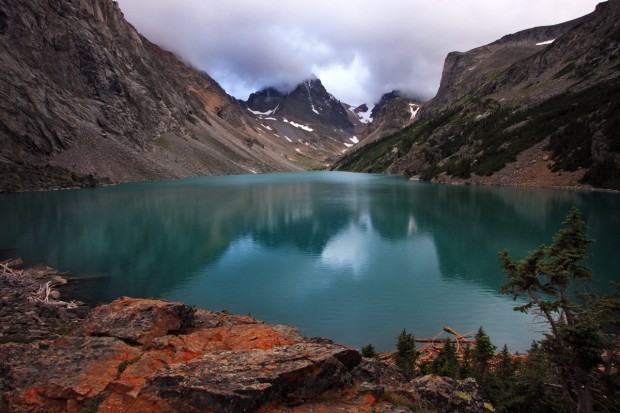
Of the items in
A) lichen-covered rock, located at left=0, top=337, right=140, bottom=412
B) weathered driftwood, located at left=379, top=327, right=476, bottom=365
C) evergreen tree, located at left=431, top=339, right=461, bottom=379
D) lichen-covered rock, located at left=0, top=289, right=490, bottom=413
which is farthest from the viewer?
weathered driftwood, located at left=379, top=327, right=476, bottom=365

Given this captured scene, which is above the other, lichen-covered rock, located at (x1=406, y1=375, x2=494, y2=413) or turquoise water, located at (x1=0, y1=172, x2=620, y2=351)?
lichen-covered rock, located at (x1=406, y1=375, x2=494, y2=413)

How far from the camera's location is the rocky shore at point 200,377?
755 centimetres

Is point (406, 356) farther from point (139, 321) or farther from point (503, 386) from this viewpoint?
point (139, 321)

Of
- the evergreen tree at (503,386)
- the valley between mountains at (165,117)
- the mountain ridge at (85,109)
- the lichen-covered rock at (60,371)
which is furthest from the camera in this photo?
the mountain ridge at (85,109)

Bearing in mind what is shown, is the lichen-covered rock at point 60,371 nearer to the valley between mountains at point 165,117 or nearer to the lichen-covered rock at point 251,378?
the lichen-covered rock at point 251,378

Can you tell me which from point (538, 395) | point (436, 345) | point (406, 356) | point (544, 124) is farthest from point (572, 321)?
point (544, 124)

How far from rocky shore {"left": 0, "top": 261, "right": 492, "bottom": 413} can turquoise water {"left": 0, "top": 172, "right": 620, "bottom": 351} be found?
7430 millimetres

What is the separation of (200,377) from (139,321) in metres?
4.98

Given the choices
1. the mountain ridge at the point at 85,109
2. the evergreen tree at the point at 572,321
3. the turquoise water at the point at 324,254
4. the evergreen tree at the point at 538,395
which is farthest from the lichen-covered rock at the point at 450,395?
the mountain ridge at the point at 85,109

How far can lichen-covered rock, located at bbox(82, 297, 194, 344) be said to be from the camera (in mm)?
11414

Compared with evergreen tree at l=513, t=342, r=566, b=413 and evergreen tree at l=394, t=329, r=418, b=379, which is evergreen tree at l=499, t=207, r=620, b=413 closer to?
evergreen tree at l=513, t=342, r=566, b=413

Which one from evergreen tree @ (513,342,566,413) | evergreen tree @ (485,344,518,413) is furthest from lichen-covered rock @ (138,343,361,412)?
evergreen tree @ (513,342,566,413)

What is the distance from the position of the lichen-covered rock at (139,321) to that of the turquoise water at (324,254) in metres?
6.89

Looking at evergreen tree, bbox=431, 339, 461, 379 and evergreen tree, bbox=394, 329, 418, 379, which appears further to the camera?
evergreen tree, bbox=394, 329, 418, 379
